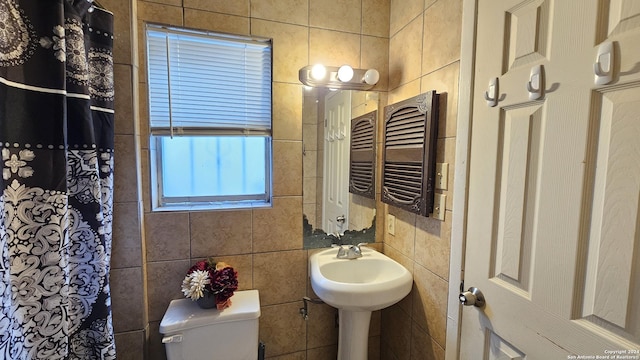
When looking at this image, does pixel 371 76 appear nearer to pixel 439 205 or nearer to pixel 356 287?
pixel 439 205

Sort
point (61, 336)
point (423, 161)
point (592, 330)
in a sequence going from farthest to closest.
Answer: point (423, 161) → point (61, 336) → point (592, 330)

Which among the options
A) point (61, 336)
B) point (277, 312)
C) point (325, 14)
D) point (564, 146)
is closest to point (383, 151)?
point (325, 14)

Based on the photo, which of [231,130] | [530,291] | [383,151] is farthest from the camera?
[383,151]

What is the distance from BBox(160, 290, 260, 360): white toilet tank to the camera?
1.30 meters

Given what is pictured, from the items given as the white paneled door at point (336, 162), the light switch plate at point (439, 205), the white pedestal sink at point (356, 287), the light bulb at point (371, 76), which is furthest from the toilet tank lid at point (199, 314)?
the light bulb at point (371, 76)

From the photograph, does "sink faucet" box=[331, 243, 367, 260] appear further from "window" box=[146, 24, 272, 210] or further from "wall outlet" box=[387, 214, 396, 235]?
"window" box=[146, 24, 272, 210]

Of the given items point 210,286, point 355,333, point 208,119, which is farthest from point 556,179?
point 208,119

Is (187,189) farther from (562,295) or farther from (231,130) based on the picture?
(562,295)

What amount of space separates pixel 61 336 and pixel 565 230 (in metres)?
1.60

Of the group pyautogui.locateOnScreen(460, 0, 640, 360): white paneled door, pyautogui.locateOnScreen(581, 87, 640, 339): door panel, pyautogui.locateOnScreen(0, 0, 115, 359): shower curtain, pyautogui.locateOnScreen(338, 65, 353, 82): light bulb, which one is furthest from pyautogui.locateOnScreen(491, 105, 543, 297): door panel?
pyautogui.locateOnScreen(0, 0, 115, 359): shower curtain

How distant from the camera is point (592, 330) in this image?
0.70 m

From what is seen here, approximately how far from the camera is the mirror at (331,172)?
→ 1.64 meters

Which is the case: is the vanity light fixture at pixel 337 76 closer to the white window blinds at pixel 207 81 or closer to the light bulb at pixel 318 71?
the light bulb at pixel 318 71

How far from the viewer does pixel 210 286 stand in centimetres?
136
